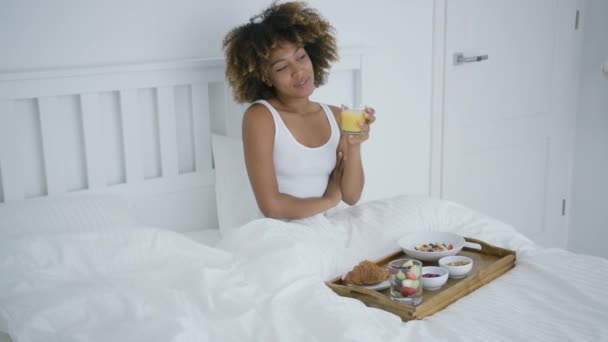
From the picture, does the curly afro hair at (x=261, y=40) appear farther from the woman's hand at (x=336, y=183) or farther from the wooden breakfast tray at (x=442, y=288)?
the wooden breakfast tray at (x=442, y=288)

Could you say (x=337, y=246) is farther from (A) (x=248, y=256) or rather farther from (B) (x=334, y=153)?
(B) (x=334, y=153)

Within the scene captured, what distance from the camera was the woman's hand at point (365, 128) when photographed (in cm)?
175

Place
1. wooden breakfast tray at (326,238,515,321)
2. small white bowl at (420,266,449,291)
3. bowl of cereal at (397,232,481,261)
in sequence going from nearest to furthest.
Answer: wooden breakfast tray at (326,238,515,321), small white bowl at (420,266,449,291), bowl of cereal at (397,232,481,261)

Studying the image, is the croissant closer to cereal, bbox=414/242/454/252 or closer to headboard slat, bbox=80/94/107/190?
cereal, bbox=414/242/454/252

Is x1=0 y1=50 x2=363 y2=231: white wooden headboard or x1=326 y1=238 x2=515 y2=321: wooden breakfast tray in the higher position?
x1=0 y1=50 x2=363 y2=231: white wooden headboard

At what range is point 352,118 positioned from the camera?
5.72ft

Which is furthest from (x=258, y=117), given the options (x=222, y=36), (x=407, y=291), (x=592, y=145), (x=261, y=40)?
(x=592, y=145)

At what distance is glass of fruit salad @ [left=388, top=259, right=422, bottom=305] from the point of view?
1322 mm

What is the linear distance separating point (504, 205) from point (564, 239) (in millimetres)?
528

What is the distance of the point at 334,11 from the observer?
2.34 meters

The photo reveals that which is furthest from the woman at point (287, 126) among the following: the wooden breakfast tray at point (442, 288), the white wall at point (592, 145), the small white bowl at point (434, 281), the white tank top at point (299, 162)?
the white wall at point (592, 145)

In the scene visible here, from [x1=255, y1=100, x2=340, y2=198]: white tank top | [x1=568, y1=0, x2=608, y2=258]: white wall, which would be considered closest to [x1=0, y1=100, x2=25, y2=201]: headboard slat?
[x1=255, y1=100, x2=340, y2=198]: white tank top

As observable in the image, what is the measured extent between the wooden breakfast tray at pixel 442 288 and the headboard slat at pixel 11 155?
87cm

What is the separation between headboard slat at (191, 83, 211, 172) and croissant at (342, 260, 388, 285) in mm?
765
